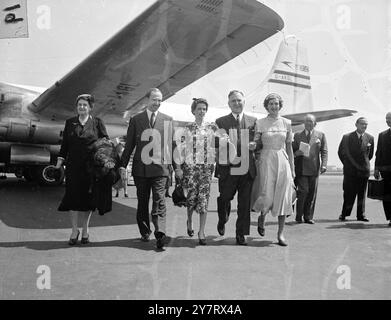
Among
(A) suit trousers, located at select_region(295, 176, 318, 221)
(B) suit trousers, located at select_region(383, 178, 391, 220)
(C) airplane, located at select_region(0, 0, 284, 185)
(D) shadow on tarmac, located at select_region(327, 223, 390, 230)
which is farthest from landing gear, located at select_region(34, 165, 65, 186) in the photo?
(B) suit trousers, located at select_region(383, 178, 391, 220)

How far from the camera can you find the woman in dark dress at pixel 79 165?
4.43 meters

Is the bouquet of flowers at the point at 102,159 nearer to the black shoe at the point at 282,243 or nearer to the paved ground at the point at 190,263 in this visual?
the paved ground at the point at 190,263

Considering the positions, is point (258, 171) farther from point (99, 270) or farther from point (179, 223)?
point (99, 270)

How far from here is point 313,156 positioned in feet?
21.9

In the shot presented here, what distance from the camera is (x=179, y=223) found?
599cm

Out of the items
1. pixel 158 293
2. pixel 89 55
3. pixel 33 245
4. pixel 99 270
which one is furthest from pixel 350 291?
pixel 89 55

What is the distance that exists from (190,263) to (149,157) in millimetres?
1459

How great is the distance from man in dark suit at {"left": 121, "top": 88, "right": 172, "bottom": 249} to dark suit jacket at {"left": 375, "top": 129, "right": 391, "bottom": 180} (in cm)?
413

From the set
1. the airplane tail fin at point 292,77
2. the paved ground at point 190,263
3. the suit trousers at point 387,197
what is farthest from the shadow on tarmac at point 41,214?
the airplane tail fin at point 292,77

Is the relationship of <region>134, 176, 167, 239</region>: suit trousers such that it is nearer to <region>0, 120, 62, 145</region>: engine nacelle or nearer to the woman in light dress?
the woman in light dress

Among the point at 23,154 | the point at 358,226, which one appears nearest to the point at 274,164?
the point at 358,226

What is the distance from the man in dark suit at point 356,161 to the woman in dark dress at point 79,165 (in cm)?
475

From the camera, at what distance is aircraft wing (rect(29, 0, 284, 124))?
537cm

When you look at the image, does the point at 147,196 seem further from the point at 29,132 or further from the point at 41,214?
the point at 29,132
